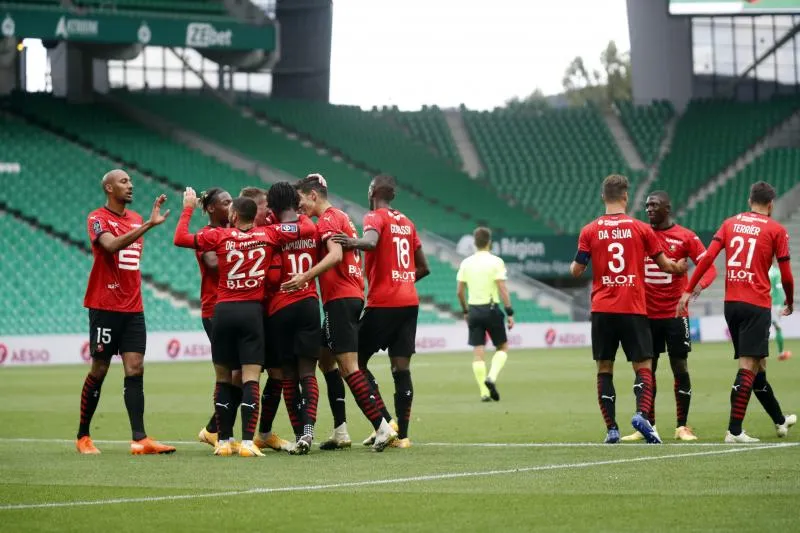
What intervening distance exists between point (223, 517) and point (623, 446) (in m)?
4.92

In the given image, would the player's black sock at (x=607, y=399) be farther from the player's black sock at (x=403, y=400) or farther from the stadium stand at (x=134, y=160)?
the stadium stand at (x=134, y=160)

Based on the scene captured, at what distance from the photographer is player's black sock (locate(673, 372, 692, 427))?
12977 mm

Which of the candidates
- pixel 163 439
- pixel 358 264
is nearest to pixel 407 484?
pixel 358 264

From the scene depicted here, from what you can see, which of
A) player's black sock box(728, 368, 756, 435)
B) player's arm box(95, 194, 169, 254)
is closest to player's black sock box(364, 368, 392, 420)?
player's arm box(95, 194, 169, 254)

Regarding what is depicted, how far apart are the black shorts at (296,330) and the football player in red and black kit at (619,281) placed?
2.38m

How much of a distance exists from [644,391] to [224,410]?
3.80 m

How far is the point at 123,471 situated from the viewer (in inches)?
415

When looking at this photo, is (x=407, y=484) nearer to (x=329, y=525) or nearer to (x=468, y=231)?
(x=329, y=525)

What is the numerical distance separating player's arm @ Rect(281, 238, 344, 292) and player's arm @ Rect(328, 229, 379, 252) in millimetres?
45

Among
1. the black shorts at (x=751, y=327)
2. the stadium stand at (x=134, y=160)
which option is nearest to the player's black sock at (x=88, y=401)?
the black shorts at (x=751, y=327)

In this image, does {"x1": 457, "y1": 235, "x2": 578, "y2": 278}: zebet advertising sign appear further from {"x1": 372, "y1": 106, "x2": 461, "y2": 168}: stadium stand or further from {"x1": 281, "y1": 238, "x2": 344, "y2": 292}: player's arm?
{"x1": 281, "y1": 238, "x2": 344, "y2": 292}: player's arm

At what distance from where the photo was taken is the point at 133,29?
42156mm

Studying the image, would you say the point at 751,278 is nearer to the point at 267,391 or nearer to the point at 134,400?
the point at 267,391

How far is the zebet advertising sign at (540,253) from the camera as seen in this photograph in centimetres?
Answer: 4622
